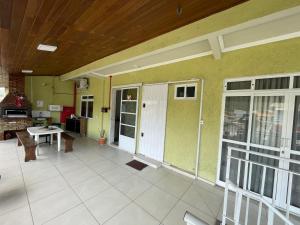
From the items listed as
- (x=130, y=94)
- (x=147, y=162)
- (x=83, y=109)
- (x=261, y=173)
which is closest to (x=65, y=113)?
(x=83, y=109)

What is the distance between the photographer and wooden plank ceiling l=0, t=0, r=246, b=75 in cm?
167

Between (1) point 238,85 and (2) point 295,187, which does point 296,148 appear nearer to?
(2) point 295,187

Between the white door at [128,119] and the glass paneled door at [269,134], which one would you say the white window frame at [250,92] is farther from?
the white door at [128,119]

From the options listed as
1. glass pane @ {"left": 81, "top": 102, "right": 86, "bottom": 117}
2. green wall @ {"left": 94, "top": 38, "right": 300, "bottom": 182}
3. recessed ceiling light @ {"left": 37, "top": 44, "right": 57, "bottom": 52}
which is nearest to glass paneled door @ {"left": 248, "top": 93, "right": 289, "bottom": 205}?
green wall @ {"left": 94, "top": 38, "right": 300, "bottom": 182}

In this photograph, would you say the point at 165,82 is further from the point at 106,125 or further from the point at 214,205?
the point at 106,125

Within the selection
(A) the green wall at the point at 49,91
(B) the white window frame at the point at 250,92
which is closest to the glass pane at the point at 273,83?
(B) the white window frame at the point at 250,92

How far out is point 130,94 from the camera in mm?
4871

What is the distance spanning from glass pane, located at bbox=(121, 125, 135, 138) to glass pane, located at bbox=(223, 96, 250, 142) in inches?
109

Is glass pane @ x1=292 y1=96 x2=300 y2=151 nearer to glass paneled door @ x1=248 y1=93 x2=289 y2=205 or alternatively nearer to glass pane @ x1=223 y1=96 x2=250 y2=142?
glass paneled door @ x1=248 y1=93 x2=289 y2=205

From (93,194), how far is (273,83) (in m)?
3.47

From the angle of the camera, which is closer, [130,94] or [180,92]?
[180,92]

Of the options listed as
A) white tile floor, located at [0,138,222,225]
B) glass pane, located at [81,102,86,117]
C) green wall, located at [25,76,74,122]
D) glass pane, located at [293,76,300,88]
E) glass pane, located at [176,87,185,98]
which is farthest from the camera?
glass pane, located at [81,102,86,117]

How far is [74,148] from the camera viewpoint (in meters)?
4.88

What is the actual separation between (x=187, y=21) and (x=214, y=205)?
111 inches
